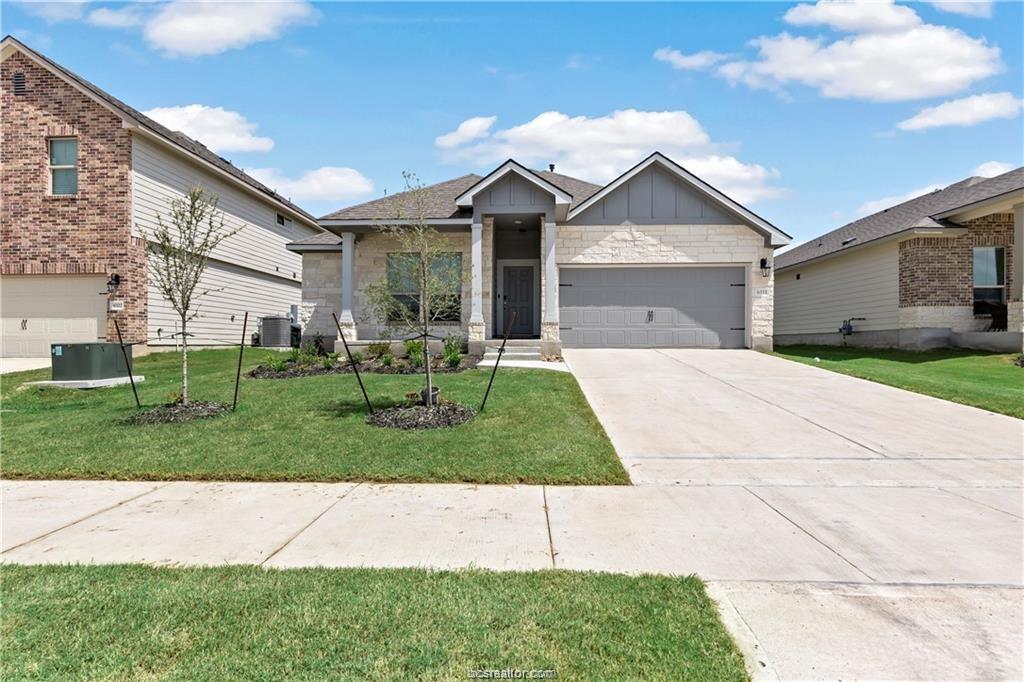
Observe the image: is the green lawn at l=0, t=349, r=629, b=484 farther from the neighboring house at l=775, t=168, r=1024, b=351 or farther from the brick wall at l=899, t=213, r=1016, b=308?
the brick wall at l=899, t=213, r=1016, b=308

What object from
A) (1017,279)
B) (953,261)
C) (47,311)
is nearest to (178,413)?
(47,311)

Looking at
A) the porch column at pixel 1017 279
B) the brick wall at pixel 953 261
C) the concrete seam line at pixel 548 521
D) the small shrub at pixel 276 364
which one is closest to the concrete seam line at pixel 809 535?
the concrete seam line at pixel 548 521

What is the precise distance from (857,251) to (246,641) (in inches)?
847

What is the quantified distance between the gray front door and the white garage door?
1370cm

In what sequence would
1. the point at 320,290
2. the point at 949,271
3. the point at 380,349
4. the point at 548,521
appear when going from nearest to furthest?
the point at 548,521 → the point at 380,349 → the point at 949,271 → the point at 320,290

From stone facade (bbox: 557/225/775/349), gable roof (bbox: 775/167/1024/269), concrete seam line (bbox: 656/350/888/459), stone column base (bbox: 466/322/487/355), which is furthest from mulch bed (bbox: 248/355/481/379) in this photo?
gable roof (bbox: 775/167/1024/269)

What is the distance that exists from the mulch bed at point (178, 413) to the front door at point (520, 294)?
9973mm

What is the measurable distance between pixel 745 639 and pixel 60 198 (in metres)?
20.0

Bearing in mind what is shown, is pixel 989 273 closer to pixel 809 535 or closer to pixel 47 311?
pixel 809 535

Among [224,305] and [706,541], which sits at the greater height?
[224,305]

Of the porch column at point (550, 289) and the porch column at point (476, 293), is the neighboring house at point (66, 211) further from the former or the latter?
the porch column at point (550, 289)

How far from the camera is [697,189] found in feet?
52.2

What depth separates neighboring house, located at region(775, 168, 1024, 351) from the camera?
15305 millimetres

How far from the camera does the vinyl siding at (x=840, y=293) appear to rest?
17.6m
